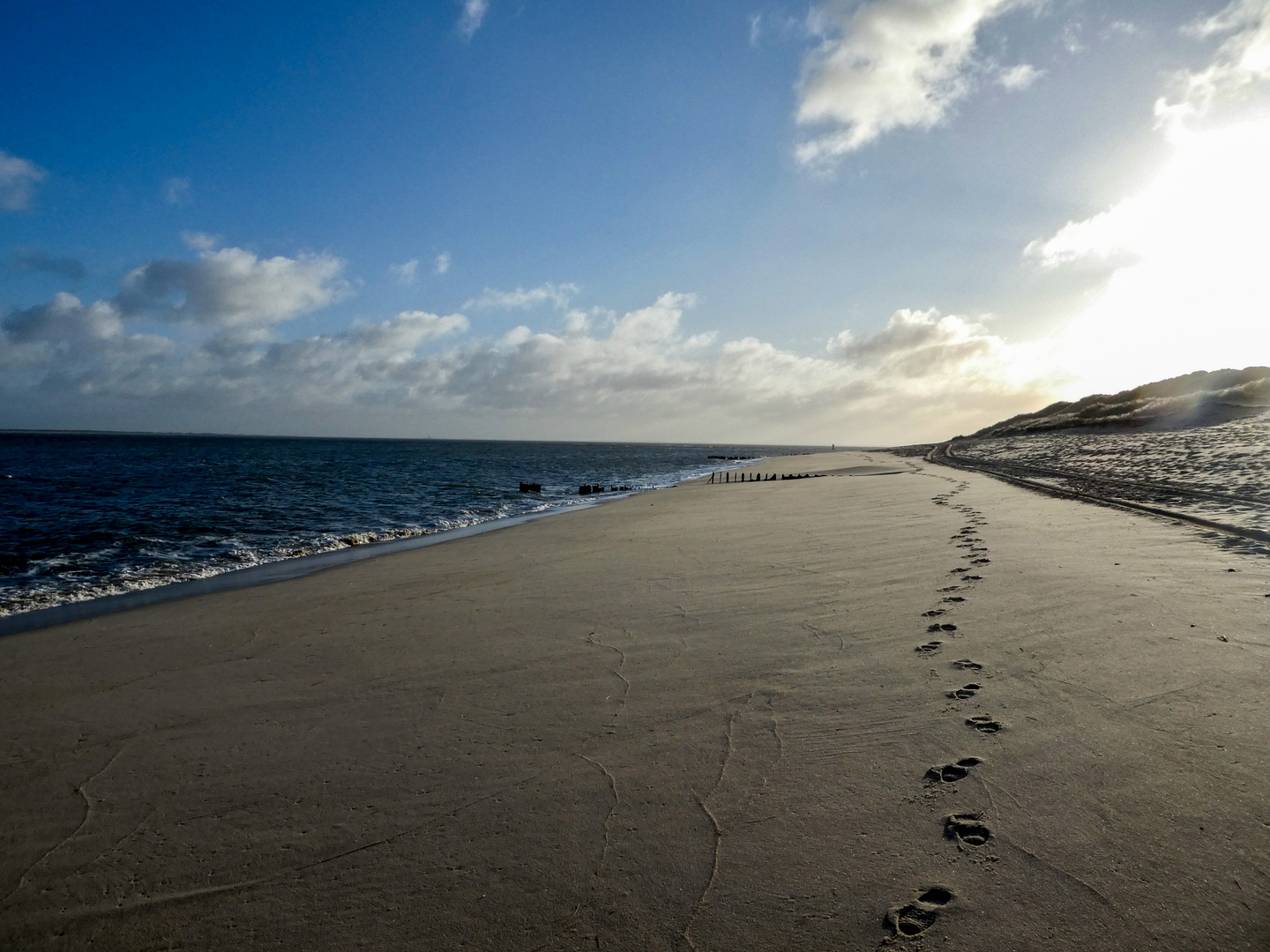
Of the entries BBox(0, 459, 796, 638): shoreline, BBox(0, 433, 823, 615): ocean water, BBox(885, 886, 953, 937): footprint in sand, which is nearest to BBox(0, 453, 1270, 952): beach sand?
BBox(885, 886, 953, 937): footprint in sand

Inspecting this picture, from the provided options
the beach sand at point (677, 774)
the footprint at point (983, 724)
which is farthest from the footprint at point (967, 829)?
the footprint at point (983, 724)

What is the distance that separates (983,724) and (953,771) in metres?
→ 0.68

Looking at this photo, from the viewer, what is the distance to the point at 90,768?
178 inches

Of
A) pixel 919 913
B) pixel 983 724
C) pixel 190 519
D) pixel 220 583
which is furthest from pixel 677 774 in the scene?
pixel 190 519

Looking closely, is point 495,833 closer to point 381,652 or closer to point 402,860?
point 402,860

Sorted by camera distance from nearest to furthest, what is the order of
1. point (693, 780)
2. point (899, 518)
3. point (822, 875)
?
point (822, 875), point (693, 780), point (899, 518)

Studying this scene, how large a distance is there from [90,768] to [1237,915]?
665cm

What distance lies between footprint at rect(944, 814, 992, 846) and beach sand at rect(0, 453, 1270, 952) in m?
0.01

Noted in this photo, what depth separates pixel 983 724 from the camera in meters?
4.18

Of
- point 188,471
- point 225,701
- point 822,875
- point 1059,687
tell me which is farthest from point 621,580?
point 188,471

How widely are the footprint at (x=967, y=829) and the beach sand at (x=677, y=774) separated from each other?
1 centimetres

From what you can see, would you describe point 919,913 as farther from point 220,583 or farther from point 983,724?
point 220,583

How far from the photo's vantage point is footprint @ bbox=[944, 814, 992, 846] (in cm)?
308

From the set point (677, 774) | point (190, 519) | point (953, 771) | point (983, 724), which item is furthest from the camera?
point (190, 519)
